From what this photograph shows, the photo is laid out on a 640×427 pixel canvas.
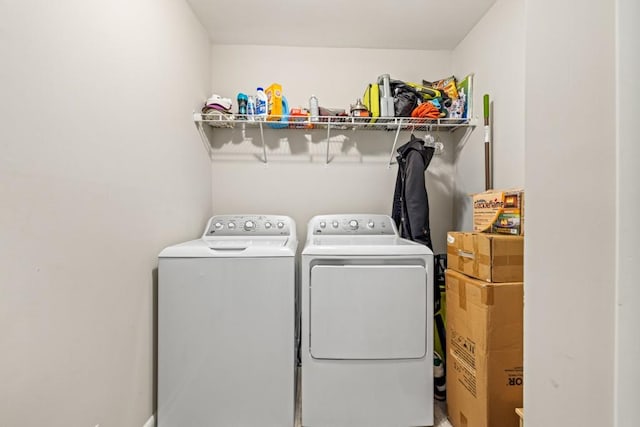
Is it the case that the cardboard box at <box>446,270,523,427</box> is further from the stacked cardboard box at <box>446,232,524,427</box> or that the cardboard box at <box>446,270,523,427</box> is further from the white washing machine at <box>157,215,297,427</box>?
the white washing machine at <box>157,215,297,427</box>

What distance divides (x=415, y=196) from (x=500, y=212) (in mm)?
568

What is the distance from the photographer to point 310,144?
240 cm

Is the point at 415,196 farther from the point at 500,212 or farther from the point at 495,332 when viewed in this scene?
the point at 495,332

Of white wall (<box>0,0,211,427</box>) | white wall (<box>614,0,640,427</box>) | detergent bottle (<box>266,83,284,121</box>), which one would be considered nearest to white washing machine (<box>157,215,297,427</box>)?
white wall (<box>0,0,211,427</box>)

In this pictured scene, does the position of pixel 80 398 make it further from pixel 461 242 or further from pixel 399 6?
pixel 399 6

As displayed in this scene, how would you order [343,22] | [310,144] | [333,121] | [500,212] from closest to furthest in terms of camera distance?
[500,212], [343,22], [333,121], [310,144]

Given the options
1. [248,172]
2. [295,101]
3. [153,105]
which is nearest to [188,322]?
[153,105]

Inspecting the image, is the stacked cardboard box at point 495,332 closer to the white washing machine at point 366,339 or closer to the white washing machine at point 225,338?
the white washing machine at point 366,339

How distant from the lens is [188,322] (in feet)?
4.82

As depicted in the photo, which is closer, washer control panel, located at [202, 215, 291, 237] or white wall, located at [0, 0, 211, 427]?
white wall, located at [0, 0, 211, 427]

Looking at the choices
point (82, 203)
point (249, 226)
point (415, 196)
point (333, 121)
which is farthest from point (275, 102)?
point (82, 203)

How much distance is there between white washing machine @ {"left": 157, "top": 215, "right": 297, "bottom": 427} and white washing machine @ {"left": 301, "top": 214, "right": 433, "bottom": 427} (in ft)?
0.40

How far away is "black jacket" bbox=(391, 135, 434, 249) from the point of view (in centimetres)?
188

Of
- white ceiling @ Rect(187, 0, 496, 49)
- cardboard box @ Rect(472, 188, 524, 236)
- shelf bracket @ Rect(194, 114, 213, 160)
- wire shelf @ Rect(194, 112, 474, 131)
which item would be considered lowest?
cardboard box @ Rect(472, 188, 524, 236)
